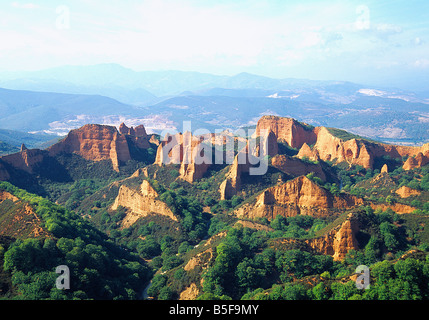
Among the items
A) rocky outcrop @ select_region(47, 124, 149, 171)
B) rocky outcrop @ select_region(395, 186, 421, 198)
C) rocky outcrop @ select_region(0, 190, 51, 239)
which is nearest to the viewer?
rocky outcrop @ select_region(0, 190, 51, 239)

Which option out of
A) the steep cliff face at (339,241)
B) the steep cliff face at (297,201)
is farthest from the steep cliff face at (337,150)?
the steep cliff face at (339,241)

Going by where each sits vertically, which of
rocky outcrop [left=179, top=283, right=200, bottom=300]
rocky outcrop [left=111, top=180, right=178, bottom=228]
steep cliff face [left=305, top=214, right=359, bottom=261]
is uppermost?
steep cliff face [left=305, top=214, right=359, bottom=261]

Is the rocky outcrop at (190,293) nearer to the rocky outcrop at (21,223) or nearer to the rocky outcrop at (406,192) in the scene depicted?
the rocky outcrop at (21,223)

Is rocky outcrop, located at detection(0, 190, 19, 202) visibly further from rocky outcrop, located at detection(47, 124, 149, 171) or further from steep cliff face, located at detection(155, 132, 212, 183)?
rocky outcrop, located at detection(47, 124, 149, 171)

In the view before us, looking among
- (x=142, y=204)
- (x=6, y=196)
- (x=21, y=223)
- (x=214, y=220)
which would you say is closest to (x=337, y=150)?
(x=214, y=220)

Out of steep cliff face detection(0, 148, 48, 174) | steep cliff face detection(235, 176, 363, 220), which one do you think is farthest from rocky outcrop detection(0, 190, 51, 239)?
steep cliff face detection(0, 148, 48, 174)
